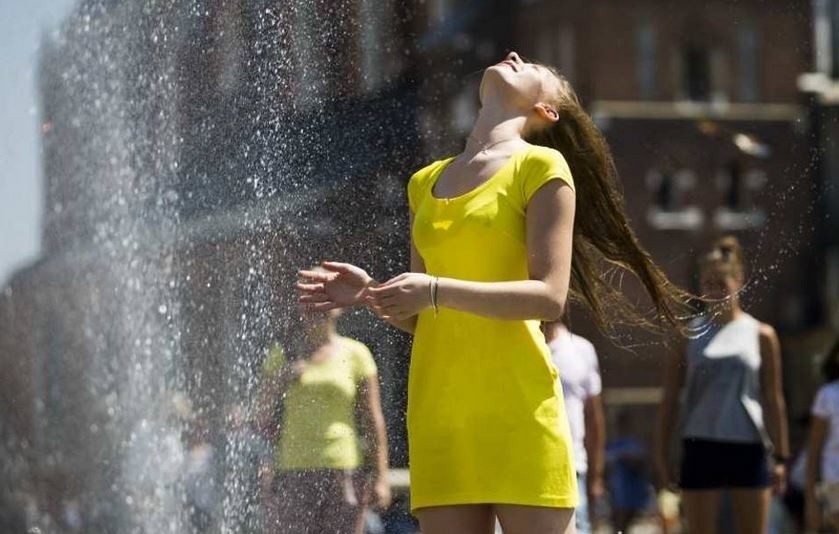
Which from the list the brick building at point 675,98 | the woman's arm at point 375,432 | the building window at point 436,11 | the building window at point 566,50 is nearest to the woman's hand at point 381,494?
the woman's arm at point 375,432

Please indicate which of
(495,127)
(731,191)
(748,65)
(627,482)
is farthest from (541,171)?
(748,65)

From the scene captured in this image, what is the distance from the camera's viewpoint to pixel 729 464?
7.82 meters

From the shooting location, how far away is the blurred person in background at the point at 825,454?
28.7 feet

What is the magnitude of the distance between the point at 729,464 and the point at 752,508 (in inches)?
7.7

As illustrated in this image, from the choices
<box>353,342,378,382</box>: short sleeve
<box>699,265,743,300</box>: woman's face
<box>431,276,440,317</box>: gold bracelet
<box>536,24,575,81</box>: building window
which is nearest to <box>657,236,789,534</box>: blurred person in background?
<box>699,265,743,300</box>: woman's face

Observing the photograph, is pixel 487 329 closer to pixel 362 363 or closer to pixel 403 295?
pixel 403 295

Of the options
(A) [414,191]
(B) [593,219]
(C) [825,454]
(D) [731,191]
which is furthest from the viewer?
(D) [731,191]

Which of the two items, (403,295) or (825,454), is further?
(825,454)

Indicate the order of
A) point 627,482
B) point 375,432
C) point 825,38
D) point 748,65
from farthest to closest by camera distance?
point 748,65, point 825,38, point 627,482, point 375,432

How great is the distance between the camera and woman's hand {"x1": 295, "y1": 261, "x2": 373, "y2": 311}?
4164mm

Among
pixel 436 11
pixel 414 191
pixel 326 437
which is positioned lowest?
pixel 436 11

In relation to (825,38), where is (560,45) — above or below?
above

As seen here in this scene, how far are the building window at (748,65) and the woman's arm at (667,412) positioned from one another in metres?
36.0

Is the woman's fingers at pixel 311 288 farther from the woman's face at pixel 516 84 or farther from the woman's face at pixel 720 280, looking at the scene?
the woman's face at pixel 720 280
